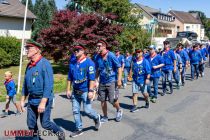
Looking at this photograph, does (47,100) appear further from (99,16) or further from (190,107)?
(99,16)

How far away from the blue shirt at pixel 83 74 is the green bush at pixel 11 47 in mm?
18909

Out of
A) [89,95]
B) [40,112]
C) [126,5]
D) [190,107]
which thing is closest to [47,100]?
[40,112]

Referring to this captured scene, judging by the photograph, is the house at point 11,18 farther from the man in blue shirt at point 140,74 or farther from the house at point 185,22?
the house at point 185,22

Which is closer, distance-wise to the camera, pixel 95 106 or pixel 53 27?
pixel 95 106

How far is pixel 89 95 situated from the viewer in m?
6.86

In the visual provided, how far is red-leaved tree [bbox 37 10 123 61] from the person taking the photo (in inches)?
778

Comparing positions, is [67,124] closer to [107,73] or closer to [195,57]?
[107,73]

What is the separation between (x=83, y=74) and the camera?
6871 millimetres

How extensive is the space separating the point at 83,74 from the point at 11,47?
19237 millimetres

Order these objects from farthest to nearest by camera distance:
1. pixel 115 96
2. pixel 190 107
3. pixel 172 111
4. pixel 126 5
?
pixel 126 5 → pixel 190 107 → pixel 172 111 → pixel 115 96

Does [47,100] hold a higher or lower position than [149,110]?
higher

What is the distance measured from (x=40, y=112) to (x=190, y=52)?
1254 cm

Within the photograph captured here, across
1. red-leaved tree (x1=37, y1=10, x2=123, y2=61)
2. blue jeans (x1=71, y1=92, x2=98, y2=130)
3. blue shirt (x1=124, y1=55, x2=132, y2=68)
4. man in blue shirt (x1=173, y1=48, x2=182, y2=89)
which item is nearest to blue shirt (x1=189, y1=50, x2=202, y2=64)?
man in blue shirt (x1=173, y1=48, x2=182, y2=89)

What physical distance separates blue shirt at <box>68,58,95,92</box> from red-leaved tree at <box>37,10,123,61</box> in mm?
12674
